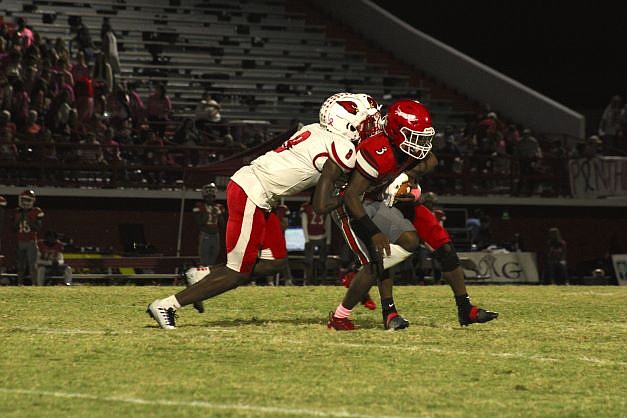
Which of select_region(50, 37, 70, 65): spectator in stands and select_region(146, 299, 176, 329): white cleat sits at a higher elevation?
select_region(50, 37, 70, 65): spectator in stands

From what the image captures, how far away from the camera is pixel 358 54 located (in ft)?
107

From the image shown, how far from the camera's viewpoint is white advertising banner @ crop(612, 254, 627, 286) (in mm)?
24064

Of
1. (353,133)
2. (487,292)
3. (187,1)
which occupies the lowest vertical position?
(487,292)

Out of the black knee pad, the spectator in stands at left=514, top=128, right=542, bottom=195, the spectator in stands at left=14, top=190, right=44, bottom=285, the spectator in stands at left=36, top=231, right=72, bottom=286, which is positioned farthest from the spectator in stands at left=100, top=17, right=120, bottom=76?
the black knee pad

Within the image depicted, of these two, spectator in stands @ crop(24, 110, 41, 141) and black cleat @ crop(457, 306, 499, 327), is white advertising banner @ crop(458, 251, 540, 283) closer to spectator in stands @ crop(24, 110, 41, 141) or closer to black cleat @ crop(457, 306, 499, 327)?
spectator in stands @ crop(24, 110, 41, 141)

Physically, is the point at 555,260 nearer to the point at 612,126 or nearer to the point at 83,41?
the point at 612,126

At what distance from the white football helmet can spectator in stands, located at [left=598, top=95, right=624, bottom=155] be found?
18.8 metres

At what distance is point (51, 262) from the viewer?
20.4m

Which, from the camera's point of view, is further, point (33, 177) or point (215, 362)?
point (33, 177)

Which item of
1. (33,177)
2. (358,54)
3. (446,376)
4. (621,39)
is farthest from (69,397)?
(621,39)

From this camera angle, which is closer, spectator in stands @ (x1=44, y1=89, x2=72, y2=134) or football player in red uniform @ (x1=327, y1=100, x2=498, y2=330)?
football player in red uniform @ (x1=327, y1=100, x2=498, y2=330)

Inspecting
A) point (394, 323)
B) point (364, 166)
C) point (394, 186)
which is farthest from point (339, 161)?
point (394, 323)

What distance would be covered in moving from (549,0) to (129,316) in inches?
1037

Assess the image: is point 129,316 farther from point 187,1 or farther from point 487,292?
point 187,1
